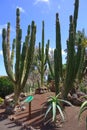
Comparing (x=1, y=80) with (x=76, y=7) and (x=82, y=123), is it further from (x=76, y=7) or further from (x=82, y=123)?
(x=82, y=123)

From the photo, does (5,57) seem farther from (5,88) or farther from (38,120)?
(5,88)

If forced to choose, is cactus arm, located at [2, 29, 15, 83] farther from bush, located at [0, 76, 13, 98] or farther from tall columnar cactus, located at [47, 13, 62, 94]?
bush, located at [0, 76, 13, 98]

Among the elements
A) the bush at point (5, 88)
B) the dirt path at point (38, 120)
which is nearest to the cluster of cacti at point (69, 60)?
the dirt path at point (38, 120)

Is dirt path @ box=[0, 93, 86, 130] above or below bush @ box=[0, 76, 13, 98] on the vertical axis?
below

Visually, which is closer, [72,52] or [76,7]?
[72,52]

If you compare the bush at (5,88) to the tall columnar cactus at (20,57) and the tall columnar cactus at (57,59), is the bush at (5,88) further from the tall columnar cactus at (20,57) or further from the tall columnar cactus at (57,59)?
the tall columnar cactus at (57,59)

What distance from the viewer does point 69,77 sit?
38.6 feet

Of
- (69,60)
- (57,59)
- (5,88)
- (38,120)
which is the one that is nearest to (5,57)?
(57,59)

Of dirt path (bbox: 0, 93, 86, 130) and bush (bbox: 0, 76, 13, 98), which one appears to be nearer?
dirt path (bbox: 0, 93, 86, 130)

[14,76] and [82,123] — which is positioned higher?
[14,76]

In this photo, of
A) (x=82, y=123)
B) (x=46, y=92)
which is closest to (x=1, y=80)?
(x=46, y=92)

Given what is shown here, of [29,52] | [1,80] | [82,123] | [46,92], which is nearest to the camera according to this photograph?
[82,123]

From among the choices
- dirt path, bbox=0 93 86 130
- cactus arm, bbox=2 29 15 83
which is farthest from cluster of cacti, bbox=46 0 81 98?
cactus arm, bbox=2 29 15 83

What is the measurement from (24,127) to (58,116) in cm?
131
